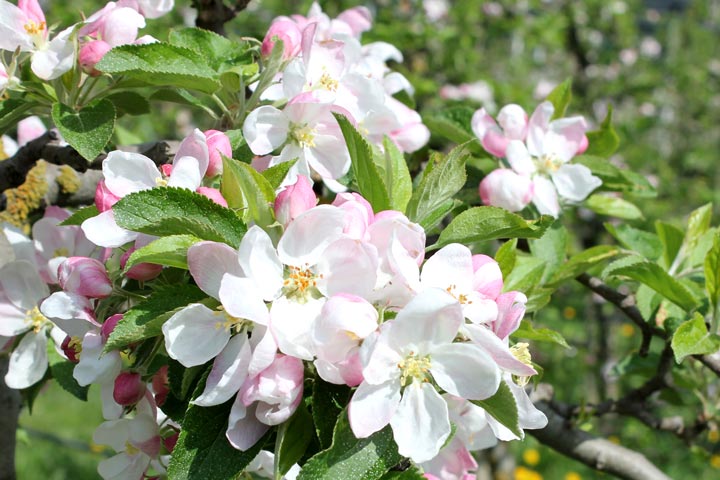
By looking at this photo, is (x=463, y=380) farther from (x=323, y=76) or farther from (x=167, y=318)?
(x=323, y=76)

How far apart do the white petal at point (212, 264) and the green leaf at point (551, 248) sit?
26.9 inches

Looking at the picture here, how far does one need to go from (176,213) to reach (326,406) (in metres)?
0.25

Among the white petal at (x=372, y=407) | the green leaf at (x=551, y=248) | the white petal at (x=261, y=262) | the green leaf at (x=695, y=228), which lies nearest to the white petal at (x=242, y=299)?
the white petal at (x=261, y=262)

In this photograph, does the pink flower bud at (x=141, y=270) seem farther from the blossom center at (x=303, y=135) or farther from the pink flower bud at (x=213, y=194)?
the blossom center at (x=303, y=135)

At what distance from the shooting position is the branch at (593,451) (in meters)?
1.62

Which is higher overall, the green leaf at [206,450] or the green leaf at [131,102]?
the green leaf at [131,102]

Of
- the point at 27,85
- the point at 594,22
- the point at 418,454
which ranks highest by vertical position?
the point at 27,85

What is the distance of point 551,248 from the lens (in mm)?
1350

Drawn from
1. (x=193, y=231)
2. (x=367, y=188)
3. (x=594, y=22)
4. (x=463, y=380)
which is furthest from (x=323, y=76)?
(x=594, y=22)

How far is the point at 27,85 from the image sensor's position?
41.7 inches

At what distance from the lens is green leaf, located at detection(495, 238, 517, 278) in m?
1.05

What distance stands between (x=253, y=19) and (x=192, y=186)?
356cm

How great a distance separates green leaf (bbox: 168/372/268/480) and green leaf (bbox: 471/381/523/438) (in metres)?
0.23

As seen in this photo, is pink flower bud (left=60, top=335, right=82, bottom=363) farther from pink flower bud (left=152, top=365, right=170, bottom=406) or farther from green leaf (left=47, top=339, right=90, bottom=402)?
green leaf (left=47, top=339, right=90, bottom=402)
